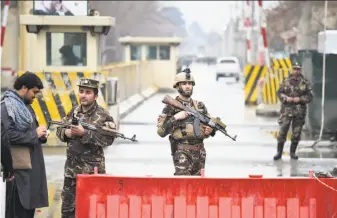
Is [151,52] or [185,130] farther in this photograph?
[151,52]

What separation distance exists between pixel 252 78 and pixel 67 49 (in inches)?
500

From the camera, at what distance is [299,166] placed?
612 inches

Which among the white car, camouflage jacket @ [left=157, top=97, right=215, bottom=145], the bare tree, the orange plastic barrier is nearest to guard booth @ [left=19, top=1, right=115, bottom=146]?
camouflage jacket @ [left=157, top=97, right=215, bottom=145]

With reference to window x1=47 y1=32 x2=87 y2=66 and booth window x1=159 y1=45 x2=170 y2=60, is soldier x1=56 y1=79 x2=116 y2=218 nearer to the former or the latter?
window x1=47 y1=32 x2=87 y2=66

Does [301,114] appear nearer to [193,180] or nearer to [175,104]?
[175,104]

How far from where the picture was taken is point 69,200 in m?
9.14

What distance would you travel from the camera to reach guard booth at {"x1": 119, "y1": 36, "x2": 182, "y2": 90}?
141 ft

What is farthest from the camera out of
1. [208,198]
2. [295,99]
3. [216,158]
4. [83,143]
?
[216,158]

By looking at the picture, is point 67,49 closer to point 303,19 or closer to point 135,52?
point 135,52

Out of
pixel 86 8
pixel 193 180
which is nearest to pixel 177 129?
pixel 193 180

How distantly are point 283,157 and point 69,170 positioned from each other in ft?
26.6

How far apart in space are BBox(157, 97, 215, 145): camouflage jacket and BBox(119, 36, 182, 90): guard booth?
108 feet

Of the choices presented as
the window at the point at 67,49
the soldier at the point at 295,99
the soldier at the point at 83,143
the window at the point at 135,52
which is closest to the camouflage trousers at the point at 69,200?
the soldier at the point at 83,143

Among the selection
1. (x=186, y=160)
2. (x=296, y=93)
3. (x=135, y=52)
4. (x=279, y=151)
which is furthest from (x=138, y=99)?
(x=186, y=160)
